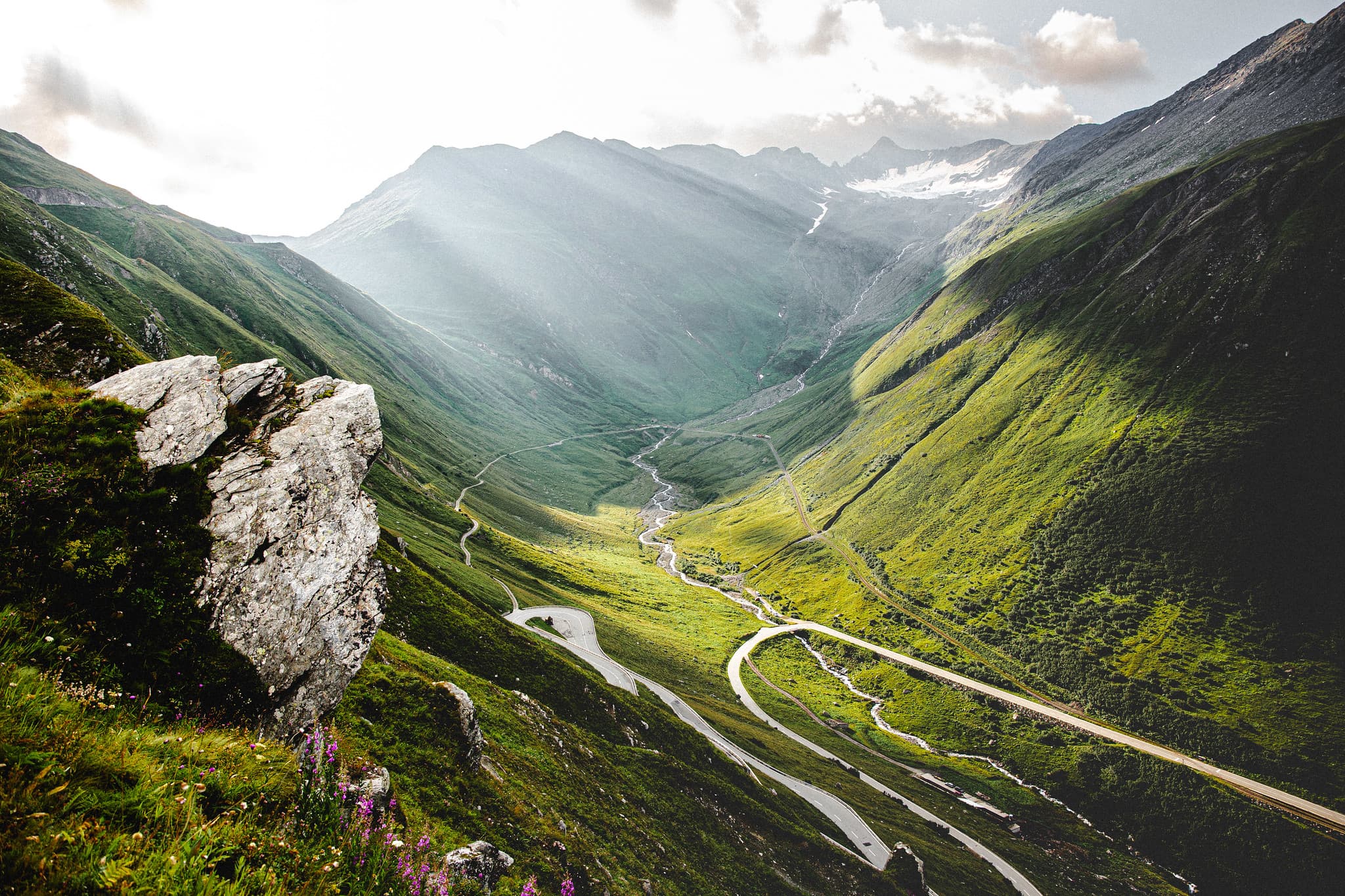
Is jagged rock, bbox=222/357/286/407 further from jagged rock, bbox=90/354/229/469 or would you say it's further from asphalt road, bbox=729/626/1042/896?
asphalt road, bbox=729/626/1042/896

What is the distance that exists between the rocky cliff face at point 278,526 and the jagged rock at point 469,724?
739 centimetres

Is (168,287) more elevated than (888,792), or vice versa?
(168,287)

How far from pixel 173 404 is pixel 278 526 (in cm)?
443

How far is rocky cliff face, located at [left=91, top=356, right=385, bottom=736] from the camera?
38.1ft

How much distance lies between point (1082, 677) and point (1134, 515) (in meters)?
41.8

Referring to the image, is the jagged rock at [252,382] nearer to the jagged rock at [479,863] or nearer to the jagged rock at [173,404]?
the jagged rock at [173,404]

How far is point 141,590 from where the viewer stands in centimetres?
990

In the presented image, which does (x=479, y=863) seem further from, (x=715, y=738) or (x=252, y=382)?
(x=715, y=738)

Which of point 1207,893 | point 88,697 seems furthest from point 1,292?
point 1207,893

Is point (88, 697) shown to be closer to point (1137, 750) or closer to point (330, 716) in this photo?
point (330, 716)

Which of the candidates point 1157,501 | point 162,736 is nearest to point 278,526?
point 162,736

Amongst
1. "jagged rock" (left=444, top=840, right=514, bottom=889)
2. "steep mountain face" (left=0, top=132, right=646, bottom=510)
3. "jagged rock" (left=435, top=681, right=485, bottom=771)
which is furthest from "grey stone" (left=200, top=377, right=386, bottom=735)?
"steep mountain face" (left=0, top=132, right=646, bottom=510)

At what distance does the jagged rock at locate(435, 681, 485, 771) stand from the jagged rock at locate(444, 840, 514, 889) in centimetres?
492

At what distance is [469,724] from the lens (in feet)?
65.4
